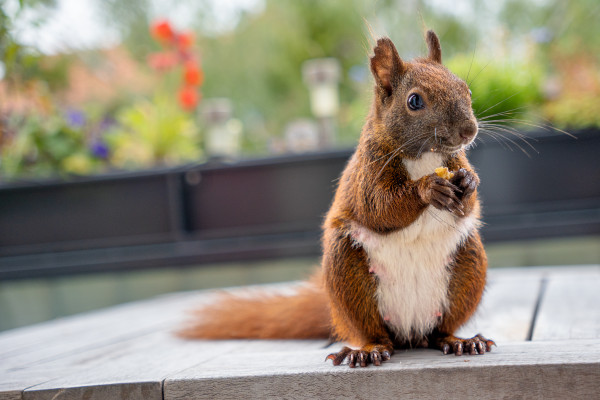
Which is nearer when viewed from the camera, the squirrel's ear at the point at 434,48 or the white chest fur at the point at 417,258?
the white chest fur at the point at 417,258

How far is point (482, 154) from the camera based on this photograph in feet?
9.05

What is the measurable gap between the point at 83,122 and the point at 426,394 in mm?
3709

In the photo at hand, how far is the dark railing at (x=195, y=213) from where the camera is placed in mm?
2799

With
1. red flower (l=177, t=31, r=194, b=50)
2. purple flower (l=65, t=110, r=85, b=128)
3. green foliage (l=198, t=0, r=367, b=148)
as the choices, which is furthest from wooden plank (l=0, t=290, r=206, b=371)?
green foliage (l=198, t=0, r=367, b=148)

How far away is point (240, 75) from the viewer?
8594 mm

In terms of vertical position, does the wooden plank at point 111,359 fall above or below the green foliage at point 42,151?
below

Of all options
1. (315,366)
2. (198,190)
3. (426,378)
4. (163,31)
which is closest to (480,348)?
(426,378)

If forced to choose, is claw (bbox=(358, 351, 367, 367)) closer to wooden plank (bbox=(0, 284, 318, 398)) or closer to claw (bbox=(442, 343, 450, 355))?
claw (bbox=(442, 343, 450, 355))

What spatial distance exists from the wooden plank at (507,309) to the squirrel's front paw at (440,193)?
1.12 ft

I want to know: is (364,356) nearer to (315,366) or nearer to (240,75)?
(315,366)

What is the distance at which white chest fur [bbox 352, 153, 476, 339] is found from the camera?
1.07 m

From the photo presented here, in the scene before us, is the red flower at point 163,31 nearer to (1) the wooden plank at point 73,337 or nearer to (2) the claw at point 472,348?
(1) the wooden plank at point 73,337

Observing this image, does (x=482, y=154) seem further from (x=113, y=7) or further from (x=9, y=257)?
(x=113, y=7)

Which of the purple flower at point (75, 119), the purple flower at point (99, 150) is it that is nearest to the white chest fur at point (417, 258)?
the purple flower at point (99, 150)
